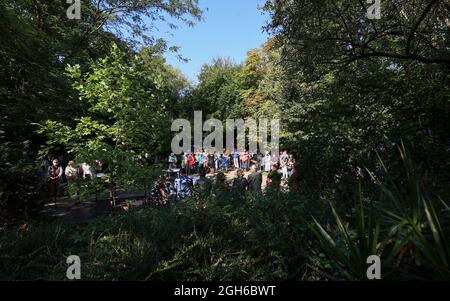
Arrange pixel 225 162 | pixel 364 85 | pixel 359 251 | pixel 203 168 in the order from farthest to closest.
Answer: pixel 225 162 → pixel 203 168 → pixel 364 85 → pixel 359 251

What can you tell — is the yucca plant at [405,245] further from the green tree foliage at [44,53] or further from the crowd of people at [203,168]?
the green tree foliage at [44,53]

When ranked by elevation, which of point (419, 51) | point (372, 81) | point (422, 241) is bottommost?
point (422, 241)

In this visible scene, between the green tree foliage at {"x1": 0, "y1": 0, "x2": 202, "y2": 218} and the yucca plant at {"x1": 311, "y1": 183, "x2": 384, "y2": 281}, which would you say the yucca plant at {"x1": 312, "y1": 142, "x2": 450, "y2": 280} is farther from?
the green tree foliage at {"x1": 0, "y1": 0, "x2": 202, "y2": 218}

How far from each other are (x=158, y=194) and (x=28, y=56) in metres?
6.34

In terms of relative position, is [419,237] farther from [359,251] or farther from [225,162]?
[225,162]

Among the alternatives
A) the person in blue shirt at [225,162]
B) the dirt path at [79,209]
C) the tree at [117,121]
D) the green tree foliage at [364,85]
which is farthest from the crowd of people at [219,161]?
the tree at [117,121]

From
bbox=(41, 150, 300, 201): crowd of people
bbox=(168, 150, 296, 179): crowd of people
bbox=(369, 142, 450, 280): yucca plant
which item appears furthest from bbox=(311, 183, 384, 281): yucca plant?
bbox=(168, 150, 296, 179): crowd of people

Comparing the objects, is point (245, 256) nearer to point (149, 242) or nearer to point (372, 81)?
point (149, 242)

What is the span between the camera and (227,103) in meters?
34.9

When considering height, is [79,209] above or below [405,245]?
below

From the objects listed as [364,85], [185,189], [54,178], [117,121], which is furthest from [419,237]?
[54,178]

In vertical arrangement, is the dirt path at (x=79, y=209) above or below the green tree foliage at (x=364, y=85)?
below
